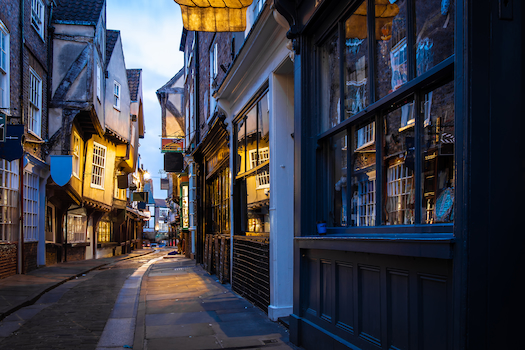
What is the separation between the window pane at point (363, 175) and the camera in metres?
4.47

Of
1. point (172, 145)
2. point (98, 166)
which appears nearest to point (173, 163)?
point (172, 145)

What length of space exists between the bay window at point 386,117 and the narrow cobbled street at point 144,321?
88.5 inches

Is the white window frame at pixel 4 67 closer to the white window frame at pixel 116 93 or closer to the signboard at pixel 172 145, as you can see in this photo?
the white window frame at pixel 116 93

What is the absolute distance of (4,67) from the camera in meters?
13.6

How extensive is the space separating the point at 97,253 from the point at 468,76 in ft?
93.3

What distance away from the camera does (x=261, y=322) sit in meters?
7.01

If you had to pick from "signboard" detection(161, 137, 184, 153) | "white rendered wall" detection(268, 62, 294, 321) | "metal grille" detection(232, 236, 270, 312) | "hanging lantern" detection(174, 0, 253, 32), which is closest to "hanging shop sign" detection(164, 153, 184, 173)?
"signboard" detection(161, 137, 184, 153)

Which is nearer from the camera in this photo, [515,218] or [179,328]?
[515,218]

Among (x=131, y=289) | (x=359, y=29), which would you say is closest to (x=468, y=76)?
(x=359, y=29)

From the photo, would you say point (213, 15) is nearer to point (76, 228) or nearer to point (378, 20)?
point (378, 20)

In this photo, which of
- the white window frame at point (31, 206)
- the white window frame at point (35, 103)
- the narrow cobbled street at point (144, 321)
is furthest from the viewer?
the white window frame at point (35, 103)

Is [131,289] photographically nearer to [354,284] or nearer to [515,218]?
[354,284]

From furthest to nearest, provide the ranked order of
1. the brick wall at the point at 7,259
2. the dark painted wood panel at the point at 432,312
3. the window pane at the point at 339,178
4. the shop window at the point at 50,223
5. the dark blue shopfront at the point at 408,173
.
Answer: the shop window at the point at 50,223 → the brick wall at the point at 7,259 → the window pane at the point at 339,178 → the dark painted wood panel at the point at 432,312 → the dark blue shopfront at the point at 408,173

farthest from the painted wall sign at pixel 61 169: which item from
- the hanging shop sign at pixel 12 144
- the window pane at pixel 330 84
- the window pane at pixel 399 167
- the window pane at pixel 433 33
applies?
the window pane at pixel 433 33
